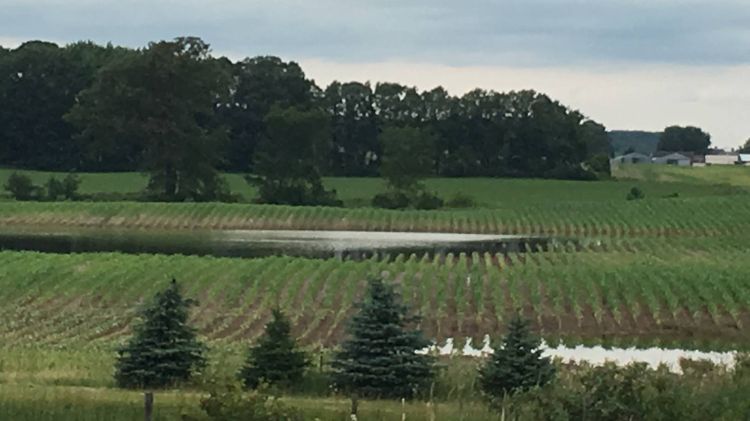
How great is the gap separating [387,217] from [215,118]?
46.0 m

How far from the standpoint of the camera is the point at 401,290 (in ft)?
110

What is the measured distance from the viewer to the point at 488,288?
34.2m

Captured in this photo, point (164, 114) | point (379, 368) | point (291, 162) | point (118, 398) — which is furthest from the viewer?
point (164, 114)

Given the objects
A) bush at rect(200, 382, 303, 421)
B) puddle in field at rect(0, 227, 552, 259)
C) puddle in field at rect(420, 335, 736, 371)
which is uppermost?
bush at rect(200, 382, 303, 421)

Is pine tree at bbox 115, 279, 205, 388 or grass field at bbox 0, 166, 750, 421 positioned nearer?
grass field at bbox 0, 166, 750, 421

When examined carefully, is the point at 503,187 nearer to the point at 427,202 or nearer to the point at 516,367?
the point at 427,202

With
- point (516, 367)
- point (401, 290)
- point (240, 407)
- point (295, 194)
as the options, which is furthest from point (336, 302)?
point (295, 194)

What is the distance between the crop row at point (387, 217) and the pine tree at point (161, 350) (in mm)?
45897

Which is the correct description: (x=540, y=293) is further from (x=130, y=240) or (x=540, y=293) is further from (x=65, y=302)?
(x=130, y=240)

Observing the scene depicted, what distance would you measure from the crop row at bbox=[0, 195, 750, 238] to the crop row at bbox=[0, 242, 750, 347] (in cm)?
2336

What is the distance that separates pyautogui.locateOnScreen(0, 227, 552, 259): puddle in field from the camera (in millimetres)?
49625

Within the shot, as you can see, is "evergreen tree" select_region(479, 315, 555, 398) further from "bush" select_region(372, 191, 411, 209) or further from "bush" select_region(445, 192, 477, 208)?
"bush" select_region(445, 192, 477, 208)

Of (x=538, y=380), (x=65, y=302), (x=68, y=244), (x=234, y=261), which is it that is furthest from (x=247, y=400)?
(x=68, y=244)

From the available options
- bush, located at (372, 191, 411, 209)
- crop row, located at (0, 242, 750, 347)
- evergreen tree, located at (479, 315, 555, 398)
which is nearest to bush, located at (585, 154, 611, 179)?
bush, located at (372, 191, 411, 209)
